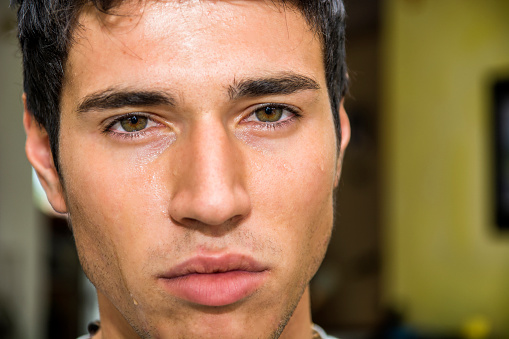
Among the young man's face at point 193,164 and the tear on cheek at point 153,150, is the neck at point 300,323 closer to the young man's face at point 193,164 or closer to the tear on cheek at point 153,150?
the young man's face at point 193,164

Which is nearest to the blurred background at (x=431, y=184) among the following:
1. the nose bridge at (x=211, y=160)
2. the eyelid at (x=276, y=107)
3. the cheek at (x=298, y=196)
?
the cheek at (x=298, y=196)

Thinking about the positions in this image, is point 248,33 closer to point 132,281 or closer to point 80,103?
point 80,103

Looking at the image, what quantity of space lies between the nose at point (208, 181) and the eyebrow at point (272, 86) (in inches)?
2.7

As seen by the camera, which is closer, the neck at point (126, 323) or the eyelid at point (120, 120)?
the eyelid at point (120, 120)

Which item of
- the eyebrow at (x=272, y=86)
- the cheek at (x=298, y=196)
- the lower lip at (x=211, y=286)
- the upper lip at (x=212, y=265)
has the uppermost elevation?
the eyebrow at (x=272, y=86)

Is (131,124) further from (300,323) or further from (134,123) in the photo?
(300,323)

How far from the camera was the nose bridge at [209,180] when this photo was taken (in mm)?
928

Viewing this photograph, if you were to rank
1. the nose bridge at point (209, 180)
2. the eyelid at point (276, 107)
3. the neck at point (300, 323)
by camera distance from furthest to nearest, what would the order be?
the neck at point (300, 323) < the eyelid at point (276, 107) < the nose bridge at point (209, 180)

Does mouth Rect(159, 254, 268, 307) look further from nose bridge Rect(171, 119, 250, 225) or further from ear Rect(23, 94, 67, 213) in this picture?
ear Rect(23, 94, 67, 213)

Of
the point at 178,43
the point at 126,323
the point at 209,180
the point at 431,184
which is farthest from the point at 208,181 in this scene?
the point at 431,184

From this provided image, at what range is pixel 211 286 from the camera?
3.12 ft

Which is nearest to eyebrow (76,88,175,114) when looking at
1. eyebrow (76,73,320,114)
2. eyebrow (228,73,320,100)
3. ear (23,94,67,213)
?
eyebrow (76,73,320,114)

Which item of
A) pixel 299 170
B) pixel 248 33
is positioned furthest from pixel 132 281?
pixel 248 33

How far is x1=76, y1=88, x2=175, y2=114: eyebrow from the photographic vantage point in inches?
38.3
